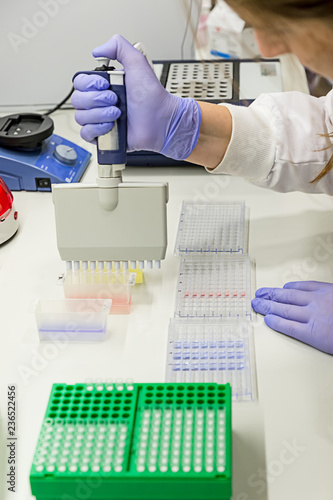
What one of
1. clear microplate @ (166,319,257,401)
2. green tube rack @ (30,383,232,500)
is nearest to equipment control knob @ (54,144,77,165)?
clear microplate @ (166,319,257,401)

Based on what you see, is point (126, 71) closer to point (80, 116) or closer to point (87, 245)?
point (80, 116)

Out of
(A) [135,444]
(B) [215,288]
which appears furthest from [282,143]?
(A) [135,444]

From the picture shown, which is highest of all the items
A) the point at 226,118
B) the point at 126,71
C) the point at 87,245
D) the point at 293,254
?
the point at 126,71

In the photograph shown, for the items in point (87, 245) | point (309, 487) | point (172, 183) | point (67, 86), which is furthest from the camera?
point (67, 86)

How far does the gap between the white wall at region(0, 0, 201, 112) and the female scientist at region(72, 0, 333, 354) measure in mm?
734

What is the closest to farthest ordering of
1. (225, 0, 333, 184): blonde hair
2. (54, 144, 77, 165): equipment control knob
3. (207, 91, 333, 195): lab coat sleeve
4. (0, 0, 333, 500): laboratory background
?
1. (225, 0, 333, 184): blonde hair
2. (0, 0, 333, 500): laboratory background
3. (207, 91, 333, 195): lab coat sleeve
4. (54, 144, 77, 165): equipment control knob

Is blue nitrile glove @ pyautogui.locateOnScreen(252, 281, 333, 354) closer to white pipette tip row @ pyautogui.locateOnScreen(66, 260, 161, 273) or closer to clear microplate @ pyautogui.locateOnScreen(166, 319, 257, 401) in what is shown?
clear microplate @ pyautogui.locateOnScreen(166, 319, 257, 401)

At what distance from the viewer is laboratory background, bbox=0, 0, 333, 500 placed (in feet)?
2.66

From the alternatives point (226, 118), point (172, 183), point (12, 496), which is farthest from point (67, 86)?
point (12, 496)

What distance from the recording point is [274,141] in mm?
1315

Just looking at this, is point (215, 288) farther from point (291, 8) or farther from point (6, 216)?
point (291, 8)

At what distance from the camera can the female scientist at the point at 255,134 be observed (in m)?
1.09

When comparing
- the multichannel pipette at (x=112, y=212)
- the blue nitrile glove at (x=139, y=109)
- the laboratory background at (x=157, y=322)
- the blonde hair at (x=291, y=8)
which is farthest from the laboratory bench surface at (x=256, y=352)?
the blonde hair at (x=291, y=8)

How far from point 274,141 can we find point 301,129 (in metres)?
0.07
